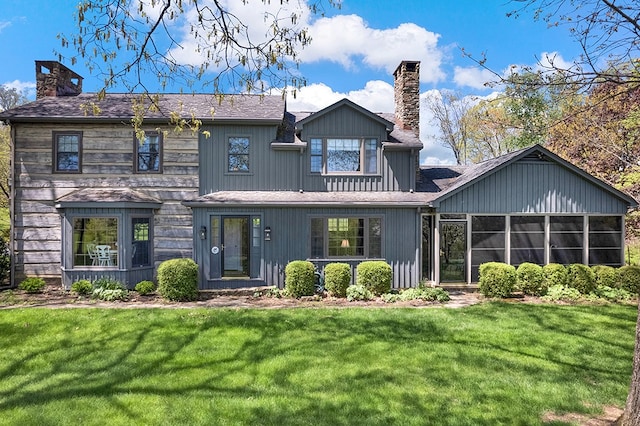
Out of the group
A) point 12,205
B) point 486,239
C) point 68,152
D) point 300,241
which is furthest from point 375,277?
point 12,205

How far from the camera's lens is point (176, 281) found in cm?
1012

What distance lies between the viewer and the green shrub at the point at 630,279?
10.8 meters

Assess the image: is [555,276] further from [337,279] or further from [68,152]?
[68,152]

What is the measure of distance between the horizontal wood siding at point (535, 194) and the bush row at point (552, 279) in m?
1.82

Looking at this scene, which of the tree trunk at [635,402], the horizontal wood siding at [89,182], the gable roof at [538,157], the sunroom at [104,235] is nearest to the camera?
the tree trunk at [635,402]

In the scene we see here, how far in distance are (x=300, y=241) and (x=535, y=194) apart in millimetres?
7415

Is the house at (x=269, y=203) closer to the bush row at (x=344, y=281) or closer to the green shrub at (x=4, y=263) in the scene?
the green shrub at (x=4, y=263)

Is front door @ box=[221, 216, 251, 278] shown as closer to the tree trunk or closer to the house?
the house

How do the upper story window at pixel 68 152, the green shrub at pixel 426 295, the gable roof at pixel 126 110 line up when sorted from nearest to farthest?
the green shrub at pixel 426 295
the gable roof at pixel 126 110
the upper story window at pixel 68 152

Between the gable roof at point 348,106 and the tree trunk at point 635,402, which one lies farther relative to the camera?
the gable roof at point 348,106

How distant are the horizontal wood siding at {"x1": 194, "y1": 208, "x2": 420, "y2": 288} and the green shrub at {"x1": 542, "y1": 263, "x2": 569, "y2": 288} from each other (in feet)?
11.9

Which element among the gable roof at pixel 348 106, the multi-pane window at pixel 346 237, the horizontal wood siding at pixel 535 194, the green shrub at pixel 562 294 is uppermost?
the gable roof at pixel 348 106

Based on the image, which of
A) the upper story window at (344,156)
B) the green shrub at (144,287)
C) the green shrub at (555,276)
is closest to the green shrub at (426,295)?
the green shrub at (555,276)

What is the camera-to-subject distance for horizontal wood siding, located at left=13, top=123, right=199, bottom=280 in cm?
1172
